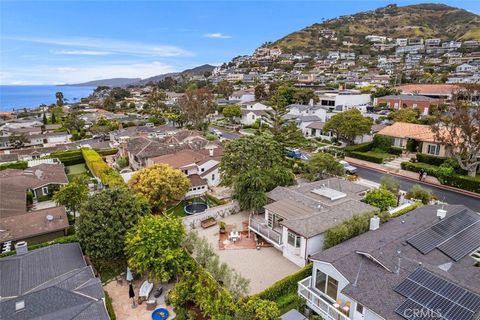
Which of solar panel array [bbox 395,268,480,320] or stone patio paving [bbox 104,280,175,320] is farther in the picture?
stone patio paving [bbox 104,280,175,320]

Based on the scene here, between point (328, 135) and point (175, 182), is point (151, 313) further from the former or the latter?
point (328, 135)

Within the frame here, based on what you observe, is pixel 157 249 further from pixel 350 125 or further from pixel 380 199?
pixel 350 125

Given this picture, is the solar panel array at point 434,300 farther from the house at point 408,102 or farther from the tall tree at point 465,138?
the house at point 408,102

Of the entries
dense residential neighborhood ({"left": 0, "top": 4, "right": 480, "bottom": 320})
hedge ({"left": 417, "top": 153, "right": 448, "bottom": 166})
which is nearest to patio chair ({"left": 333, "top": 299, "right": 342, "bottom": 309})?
dense residential neighborhood ({"left": 0, "top": 4, "right": 480, "bottom": 320})

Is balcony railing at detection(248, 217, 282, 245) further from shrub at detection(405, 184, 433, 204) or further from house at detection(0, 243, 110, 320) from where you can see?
shrub at detection(405, 184, 433, 204)

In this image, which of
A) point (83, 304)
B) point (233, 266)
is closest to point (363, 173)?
point (233, 266)
